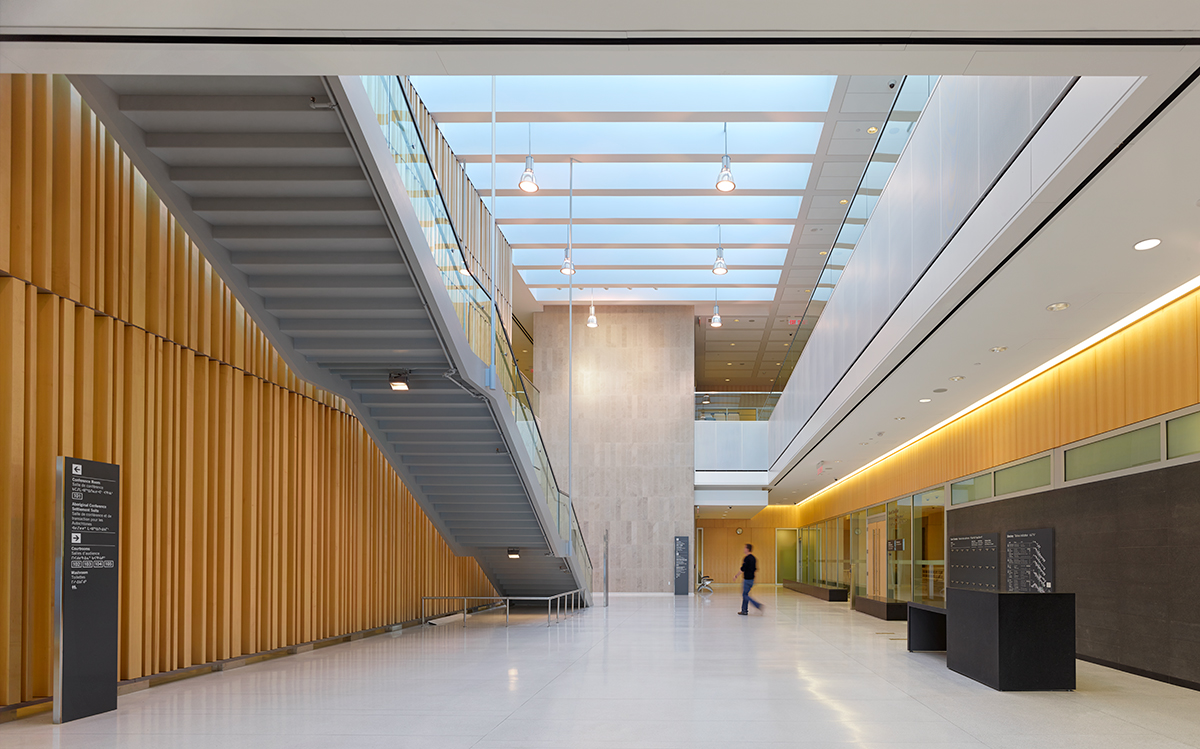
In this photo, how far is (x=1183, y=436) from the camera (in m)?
9.59

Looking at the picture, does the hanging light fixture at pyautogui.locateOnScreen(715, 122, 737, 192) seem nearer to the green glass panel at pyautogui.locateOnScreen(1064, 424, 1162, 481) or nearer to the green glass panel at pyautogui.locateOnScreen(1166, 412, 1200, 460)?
the green glass panel at pyautogui.locateOnScreen(1064, 424, 1162, 481)

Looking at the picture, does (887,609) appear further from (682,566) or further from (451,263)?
(451,263)

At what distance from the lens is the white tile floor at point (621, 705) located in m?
6.83

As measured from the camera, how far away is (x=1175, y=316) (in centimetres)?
960

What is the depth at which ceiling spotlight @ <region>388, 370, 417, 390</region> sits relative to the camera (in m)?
12.5

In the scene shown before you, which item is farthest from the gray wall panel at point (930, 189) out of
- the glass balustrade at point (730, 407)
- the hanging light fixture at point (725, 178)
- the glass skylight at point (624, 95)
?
the glass balustrade at point (730, 407)

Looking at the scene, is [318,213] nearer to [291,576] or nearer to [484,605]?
[291,576]

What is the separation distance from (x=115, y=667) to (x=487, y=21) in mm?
6778

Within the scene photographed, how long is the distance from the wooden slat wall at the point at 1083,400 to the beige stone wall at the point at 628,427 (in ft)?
35.1

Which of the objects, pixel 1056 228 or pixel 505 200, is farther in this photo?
pixel 505 200

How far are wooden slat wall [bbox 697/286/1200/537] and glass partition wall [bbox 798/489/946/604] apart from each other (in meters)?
0.63

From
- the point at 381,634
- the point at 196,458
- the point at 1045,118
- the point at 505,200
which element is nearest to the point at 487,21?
the point at 1045,118

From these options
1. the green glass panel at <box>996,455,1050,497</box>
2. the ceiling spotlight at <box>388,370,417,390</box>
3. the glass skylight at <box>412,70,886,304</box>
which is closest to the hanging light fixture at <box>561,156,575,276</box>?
the glass skylight at <box>412,70,886,304</box>

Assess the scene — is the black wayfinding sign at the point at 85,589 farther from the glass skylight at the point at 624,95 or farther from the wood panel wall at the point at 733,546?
the wood panel wall at the point at 733,546
